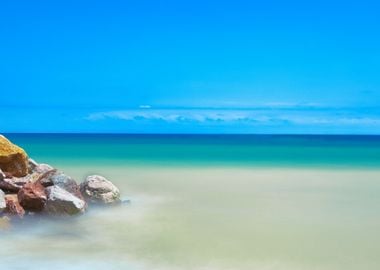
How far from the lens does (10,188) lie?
768 cm

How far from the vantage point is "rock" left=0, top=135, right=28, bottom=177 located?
8.19 m

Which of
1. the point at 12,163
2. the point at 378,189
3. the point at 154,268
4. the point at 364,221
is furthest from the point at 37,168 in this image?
the point at 378,189

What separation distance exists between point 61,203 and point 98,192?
1058 mm

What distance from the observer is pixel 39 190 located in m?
7.23

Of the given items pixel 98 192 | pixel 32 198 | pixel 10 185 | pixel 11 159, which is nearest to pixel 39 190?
pixel 32 198

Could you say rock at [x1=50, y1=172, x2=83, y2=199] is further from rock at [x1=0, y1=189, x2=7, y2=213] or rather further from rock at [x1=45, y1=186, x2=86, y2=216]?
rock at [x1=0, y1=189, x2=7, y2=213]

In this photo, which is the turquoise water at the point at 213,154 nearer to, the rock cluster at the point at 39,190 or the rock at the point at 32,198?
the rock cluster at the point at 39,190

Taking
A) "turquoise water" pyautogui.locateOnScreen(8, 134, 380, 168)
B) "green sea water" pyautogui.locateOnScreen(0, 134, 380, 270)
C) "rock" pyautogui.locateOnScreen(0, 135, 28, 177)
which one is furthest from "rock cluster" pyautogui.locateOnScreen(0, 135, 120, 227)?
"turquoise water" pyautogui.locateOnScreen(8, 134, 380, 168)

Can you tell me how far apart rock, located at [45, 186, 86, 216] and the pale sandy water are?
22cm

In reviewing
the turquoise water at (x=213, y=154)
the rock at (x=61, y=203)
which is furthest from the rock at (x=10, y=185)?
the turquoise water at (x=213, y=154)

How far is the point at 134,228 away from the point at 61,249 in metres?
1.29

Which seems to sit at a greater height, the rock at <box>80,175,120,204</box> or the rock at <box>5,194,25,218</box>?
the rock at <box>80,175,120,204</box>

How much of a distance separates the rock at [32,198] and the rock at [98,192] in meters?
0.87

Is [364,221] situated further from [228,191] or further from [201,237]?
[228,191]
